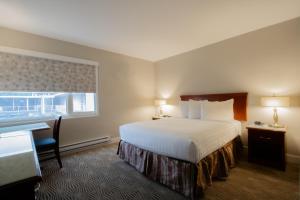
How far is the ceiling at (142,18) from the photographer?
218 cm

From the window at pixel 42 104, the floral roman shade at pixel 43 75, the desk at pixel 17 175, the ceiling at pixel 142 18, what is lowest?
the desk at pixel 17 175

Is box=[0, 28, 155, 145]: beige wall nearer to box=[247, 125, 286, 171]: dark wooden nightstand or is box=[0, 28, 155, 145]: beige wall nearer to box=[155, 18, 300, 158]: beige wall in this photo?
box=[155, 18, 300, 158]: beige wall

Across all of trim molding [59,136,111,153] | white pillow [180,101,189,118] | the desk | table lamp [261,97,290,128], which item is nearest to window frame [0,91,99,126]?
trim molding [59,136,111,153]

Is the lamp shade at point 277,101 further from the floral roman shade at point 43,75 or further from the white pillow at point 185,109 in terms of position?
the floral roman shade at point 43,75

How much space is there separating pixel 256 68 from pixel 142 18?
2.45 metres

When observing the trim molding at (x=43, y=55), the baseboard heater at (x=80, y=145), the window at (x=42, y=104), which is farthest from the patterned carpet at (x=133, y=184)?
the trim molding at (x=43, y=55)

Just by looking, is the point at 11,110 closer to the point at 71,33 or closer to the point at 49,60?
the point at 49,60

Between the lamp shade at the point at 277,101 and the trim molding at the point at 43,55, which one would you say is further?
the trim molding at the point at 43,55

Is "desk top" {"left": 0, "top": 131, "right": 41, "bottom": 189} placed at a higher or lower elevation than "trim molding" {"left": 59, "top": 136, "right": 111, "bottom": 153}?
higher

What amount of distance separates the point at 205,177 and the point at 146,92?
3.37 m

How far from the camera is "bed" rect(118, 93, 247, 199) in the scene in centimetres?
187

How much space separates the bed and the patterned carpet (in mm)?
137

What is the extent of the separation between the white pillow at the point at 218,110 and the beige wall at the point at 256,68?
0.40m

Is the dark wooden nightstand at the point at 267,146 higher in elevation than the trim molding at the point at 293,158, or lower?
higher
